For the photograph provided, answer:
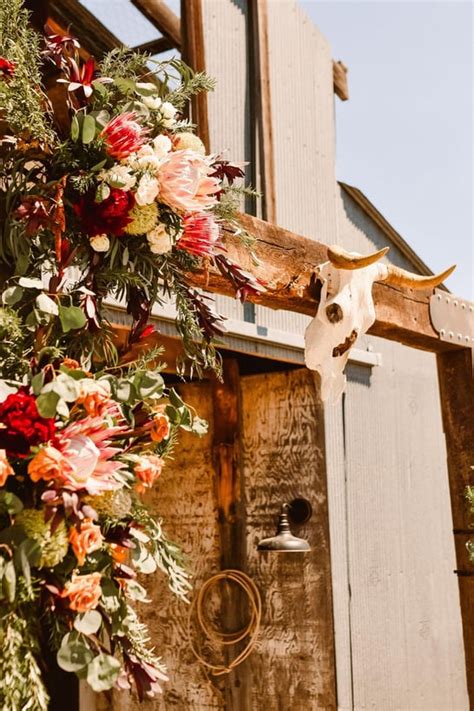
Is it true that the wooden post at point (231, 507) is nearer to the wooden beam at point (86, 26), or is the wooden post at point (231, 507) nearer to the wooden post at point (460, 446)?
the wooden post at point (460, 446)

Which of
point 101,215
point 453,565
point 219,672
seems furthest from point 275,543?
point 101,215

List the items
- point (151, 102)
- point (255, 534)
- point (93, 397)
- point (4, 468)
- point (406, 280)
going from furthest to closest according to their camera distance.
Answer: point (255, 534) < point (406, 280) < point (151, 102) < point (93, 397) < point (4, 468)

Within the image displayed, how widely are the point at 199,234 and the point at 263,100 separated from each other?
283 centimetres

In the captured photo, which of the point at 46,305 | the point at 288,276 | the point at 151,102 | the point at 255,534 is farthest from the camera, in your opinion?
the point at 255,534

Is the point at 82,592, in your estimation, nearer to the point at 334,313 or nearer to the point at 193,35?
the point at 334,313

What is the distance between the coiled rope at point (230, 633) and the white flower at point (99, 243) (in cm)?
300

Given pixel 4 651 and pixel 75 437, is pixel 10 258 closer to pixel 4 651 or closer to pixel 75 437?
pixel 75 437

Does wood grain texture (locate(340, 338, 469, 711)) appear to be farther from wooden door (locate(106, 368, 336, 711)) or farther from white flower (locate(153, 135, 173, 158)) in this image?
white flower (locate(153, 135, 173, 158))

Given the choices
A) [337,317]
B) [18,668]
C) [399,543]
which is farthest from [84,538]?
[399,543]

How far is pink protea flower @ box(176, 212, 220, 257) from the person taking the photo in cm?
143

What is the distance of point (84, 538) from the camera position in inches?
39.4

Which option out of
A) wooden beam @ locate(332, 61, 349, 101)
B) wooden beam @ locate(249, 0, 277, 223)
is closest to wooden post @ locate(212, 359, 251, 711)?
wooden beam @ locate(249, 0, 277, 223)

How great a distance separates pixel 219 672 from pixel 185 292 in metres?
3.05

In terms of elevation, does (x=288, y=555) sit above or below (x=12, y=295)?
below
